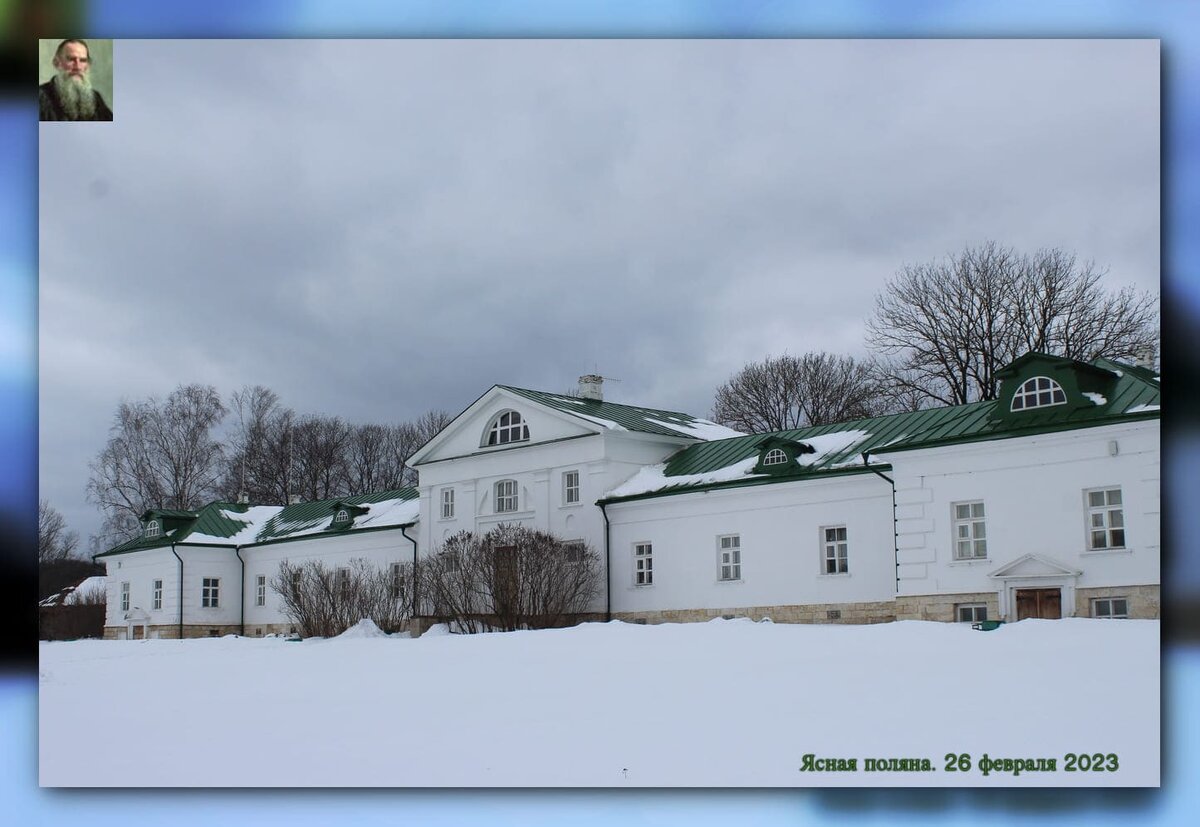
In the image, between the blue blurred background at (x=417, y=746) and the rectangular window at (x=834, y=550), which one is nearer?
the blue blurred background at (x=417, y=746)

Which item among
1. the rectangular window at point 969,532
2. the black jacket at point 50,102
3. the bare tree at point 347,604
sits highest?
the black jacket at point 50,102

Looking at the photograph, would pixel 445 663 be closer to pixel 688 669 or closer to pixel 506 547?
pixel 688 669

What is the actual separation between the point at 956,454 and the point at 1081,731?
8.91 meters

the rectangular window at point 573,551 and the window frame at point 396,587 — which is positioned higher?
the rectangular window at point 573,551

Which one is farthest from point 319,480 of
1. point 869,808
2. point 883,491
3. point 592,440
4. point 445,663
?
point 869,808

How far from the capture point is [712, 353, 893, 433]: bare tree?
33812 millimetres

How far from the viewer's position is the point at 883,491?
18.7 m

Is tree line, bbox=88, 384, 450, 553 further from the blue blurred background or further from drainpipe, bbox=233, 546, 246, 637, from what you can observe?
the blue blurred background

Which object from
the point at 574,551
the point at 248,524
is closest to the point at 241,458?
the point at 248,524

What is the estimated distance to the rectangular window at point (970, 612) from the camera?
1638cm

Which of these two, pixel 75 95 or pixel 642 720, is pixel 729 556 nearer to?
pixel 642 720

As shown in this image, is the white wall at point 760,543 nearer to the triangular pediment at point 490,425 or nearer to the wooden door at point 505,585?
the triangular pediment at point 490,425

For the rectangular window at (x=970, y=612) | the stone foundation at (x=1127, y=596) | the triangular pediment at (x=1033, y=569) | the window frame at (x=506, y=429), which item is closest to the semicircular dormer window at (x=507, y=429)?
the window frame at (x=506, y=429)

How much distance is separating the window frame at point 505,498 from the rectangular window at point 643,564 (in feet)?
9.74
